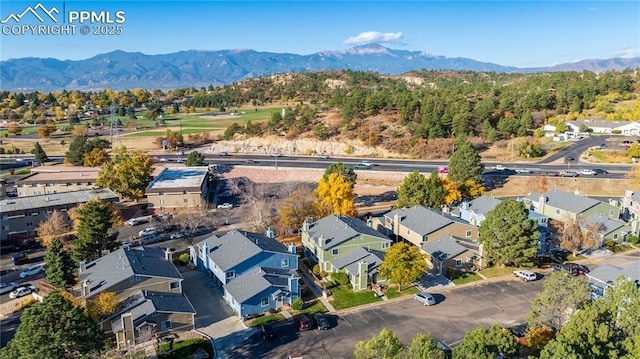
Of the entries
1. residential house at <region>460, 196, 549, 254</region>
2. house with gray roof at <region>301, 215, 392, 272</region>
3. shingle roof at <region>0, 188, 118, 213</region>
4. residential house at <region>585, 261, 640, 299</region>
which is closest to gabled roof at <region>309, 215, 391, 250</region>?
house with gray roof at <region>301, 215, 392, 272</region>

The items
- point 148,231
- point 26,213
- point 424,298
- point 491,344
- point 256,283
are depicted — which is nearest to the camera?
point 491,344

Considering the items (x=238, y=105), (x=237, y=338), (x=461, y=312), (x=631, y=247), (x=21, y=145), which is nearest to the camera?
(x=237, y=338)

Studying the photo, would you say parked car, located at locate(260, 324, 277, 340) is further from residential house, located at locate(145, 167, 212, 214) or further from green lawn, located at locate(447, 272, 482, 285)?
residential house, located at locate(145, 167, 212, 214)

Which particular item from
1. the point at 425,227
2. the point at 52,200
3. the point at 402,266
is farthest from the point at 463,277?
the point at 52,200

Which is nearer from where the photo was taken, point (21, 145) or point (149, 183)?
point (149, 183)

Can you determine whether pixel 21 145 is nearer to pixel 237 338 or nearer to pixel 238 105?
pixel 238 105

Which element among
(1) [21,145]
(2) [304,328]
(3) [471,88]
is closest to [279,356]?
(2) [304,328]

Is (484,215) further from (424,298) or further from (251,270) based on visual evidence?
(251,270)
